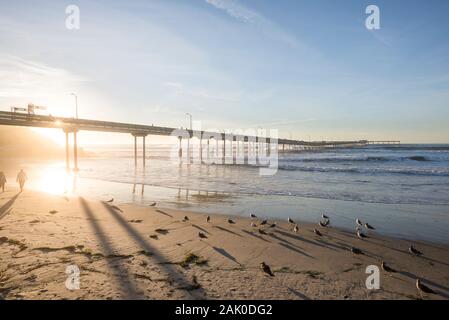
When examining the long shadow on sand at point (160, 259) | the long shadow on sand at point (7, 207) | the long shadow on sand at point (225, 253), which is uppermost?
the long shadow on sand at point (7, 207)

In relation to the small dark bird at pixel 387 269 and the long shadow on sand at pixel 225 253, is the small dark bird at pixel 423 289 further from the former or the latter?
the long shadow on sand at pixel 225 253

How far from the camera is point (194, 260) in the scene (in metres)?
8.10

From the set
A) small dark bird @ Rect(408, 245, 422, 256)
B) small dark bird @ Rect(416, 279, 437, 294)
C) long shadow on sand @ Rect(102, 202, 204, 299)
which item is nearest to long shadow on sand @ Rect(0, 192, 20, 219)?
long shadow on sand @ Rect(102, 202, 204, 299)

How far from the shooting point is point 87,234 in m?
10.3

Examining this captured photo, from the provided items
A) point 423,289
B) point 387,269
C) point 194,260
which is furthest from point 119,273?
point 423,289

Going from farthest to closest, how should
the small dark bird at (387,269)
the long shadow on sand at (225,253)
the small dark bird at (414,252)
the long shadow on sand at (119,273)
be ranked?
the small dark bird at (414,252)
the long shadow on sand at (225,253)
the small dark bird at (387,269)
the long shadow on sand at (119,273)

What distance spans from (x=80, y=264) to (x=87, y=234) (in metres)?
2.86

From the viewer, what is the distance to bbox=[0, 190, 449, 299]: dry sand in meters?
6.31

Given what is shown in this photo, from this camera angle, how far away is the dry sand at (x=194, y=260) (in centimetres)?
631

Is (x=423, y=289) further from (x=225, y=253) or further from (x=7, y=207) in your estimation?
(x=7, y=207)

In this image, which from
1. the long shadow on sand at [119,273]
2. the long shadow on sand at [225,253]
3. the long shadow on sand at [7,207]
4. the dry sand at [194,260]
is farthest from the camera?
the long shadow on sand at [7,207]

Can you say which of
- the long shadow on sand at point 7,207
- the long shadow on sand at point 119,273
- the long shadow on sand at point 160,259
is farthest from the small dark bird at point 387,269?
the long shadow on sand at point 7,207

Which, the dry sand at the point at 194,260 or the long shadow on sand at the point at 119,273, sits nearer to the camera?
the long shadow on sand at the point at 119,273

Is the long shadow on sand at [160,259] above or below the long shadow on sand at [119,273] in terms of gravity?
below
